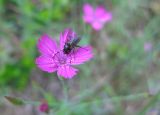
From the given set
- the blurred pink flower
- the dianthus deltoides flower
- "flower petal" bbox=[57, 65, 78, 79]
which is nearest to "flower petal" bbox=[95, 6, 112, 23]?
the blurred pink flower

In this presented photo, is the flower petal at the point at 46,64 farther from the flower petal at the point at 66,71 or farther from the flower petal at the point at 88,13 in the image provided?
the flower petal at the point at 88,13

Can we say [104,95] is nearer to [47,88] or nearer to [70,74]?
[47,88]

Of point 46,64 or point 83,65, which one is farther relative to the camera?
point 83,65

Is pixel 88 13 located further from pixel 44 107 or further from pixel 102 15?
pixel 44 107

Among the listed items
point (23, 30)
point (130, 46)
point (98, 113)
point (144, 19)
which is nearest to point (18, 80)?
point (23, 30)

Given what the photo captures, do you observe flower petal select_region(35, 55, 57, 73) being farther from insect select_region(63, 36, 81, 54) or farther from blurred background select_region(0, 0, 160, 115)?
blurred background select_region(0, 0, 160, 115)

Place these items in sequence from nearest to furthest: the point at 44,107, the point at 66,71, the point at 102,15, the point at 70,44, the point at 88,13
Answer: the point at 66,71
the point at 70,44
the point at 44,107
the point at 88,13
the point at 102,15

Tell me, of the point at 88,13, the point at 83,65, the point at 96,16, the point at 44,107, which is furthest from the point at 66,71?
the point at 96,16

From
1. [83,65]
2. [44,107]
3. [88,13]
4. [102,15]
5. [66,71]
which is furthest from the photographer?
[102,15]

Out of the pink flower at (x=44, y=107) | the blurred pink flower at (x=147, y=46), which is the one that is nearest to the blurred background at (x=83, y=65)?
the blurred pink flower at (x=147, y=46)
